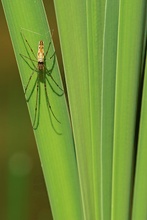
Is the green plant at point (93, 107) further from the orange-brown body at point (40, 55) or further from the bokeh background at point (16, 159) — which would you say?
the bokeh background at point (16, 159)

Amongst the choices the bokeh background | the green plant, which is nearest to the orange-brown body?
the green plant

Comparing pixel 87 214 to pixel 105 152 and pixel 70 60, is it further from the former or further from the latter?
pixel 70 60

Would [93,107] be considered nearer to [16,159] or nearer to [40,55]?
[40,55]

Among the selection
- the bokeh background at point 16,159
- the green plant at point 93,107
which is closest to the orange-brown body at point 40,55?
the green plant at point 93,107

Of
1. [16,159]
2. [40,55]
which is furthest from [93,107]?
[16,159]

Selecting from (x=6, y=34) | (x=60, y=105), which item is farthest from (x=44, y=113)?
(x=6, y=34)

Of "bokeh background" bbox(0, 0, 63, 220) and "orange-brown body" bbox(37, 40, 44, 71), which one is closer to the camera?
"orange-brown body" bbox(37, 40, 44, 71)

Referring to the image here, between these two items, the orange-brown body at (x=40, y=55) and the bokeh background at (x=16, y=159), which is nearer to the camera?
the orange-brown body at (x=40, y=55)

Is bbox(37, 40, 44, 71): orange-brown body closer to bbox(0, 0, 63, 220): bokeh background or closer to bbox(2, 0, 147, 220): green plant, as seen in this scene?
bbox(2, 0, 147, 220): green plant

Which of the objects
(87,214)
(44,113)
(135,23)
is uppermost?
(135,23)
